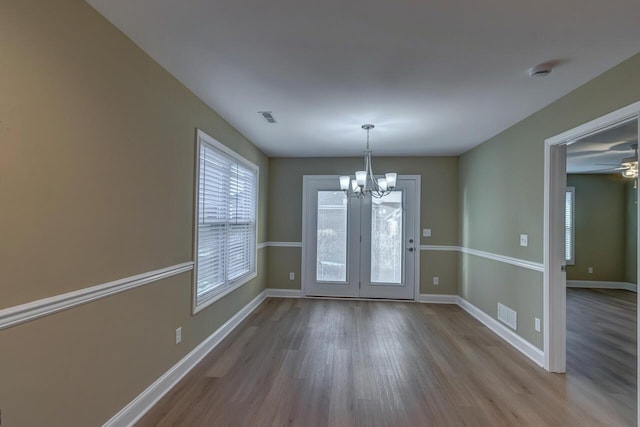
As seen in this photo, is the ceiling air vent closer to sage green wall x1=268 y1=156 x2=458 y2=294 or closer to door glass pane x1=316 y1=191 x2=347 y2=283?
sage green wall x1=268 y1=156 x2=458 y2=294

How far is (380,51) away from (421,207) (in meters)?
3.47

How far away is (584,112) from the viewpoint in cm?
242

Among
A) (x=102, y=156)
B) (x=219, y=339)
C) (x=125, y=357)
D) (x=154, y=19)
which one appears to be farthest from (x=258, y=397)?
(x=154, y=19)

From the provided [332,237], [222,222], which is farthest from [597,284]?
[222,222]

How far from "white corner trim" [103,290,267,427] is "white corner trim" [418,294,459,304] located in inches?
120

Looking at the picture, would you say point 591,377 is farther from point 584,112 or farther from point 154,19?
point 154,19

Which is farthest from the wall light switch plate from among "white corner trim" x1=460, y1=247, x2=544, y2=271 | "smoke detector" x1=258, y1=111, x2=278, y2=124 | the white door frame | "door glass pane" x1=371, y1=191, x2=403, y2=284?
"smoke detector" x1=258, y1=111, x2=278, y2=124

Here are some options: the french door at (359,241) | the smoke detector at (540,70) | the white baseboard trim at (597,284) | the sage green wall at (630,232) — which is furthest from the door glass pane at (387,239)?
the sage green wall at (630,232)

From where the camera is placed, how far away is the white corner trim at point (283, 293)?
17.1 feet

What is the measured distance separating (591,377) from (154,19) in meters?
4.14

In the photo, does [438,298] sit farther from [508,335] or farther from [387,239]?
[508,335]

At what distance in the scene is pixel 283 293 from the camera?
523 centimetres

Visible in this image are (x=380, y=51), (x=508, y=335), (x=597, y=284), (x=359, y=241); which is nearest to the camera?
(x=380, y=51)

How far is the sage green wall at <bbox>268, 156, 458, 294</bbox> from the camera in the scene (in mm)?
5047
